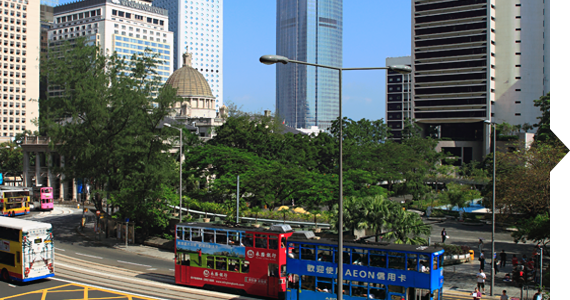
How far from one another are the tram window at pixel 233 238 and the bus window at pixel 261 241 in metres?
1.23

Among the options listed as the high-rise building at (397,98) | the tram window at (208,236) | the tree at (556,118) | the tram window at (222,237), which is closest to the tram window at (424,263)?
the tram window at (222,237)

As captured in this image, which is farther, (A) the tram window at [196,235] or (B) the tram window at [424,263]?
(A) the tram window at [196,235]

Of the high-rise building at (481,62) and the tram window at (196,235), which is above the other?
the high-rise building at (481,62)

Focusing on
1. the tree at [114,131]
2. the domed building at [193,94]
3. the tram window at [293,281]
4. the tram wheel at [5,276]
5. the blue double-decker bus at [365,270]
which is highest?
the domed building at [193,94]

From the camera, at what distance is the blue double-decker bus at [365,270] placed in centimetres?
2117

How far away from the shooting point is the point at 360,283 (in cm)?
2275

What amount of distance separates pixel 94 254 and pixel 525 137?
315 ft

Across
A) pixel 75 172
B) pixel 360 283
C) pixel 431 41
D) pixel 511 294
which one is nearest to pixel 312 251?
pixel 360 283

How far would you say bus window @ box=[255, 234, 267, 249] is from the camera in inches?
1005

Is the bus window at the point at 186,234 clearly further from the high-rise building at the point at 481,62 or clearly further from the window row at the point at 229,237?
the high-rise building at the point at 481,62

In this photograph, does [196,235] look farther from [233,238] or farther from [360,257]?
[360,257]

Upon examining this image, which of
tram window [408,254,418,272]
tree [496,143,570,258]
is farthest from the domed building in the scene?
tram window [408,254,418,272]

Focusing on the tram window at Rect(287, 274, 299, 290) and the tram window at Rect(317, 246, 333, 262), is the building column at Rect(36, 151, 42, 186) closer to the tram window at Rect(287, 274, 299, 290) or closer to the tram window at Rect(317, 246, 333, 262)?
the tram window at Rect(287, 274, 299, 290)

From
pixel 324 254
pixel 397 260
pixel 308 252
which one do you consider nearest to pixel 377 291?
pixel 397 260
